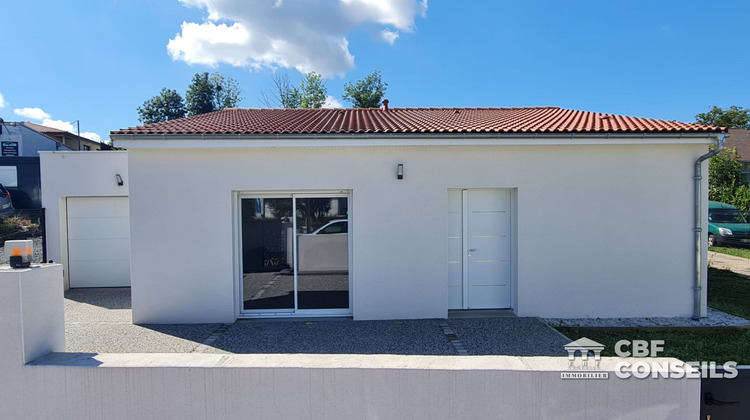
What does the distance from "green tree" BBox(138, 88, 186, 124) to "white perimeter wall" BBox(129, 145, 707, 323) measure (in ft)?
120

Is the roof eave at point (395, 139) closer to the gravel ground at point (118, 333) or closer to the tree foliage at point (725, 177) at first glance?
the gravel ground at point (118, 333)

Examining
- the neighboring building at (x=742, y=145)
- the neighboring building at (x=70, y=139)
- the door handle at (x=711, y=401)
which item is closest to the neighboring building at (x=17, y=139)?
the neighboring building at (x=70, y=139)

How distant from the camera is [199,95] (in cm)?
3825

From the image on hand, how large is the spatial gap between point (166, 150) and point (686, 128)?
9005 millimetres

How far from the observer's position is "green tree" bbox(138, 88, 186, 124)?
39.4 meters

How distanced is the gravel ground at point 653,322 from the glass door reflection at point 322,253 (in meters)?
3.82

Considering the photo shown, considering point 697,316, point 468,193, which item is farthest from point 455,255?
point 697,316

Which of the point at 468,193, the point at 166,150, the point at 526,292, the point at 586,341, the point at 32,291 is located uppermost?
the point at 166,150

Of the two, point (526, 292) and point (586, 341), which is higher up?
point (526, 292)

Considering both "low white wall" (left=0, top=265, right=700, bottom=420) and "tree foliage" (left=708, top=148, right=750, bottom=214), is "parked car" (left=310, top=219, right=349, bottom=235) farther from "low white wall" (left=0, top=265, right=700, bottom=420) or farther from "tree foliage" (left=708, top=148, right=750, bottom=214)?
"tree foliage" (left=708, top=148, right=750, bottom=214)

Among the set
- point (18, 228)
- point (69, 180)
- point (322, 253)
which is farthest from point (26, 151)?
point (322, 253)

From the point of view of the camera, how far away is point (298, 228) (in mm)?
7566

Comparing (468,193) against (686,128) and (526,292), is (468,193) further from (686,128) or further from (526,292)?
(686,128)

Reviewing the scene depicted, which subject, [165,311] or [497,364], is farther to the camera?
[165,311]
